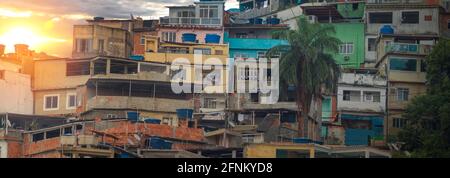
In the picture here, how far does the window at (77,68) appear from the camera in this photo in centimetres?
5538

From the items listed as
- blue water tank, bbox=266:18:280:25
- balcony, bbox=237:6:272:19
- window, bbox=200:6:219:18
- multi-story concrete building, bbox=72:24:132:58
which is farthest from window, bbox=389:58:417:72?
balcony, bbox=237:6:272:19

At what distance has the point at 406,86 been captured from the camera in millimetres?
53562

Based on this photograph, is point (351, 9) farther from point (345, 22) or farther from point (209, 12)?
point (209, 12)

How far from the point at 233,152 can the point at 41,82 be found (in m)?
17.8

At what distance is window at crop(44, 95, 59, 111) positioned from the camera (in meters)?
55.7

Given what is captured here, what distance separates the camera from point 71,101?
5528cm

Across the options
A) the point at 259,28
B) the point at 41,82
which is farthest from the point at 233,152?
the point at 259,28

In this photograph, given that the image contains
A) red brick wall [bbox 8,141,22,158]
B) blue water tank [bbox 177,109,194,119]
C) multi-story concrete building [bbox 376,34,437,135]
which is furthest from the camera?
multi-story concrete building [bbox 376,34,437,135]

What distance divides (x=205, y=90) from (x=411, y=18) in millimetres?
13572

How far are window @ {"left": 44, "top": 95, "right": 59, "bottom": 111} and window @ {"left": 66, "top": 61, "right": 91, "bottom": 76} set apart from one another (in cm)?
150

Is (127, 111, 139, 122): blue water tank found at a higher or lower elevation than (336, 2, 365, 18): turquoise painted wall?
lower

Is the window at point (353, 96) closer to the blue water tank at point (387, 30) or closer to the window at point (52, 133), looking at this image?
the blue water tank at point (387, 30)

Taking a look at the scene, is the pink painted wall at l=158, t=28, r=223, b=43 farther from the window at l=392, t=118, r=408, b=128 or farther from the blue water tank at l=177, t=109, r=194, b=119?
the window at l=392, t=118, r=408, b=128
